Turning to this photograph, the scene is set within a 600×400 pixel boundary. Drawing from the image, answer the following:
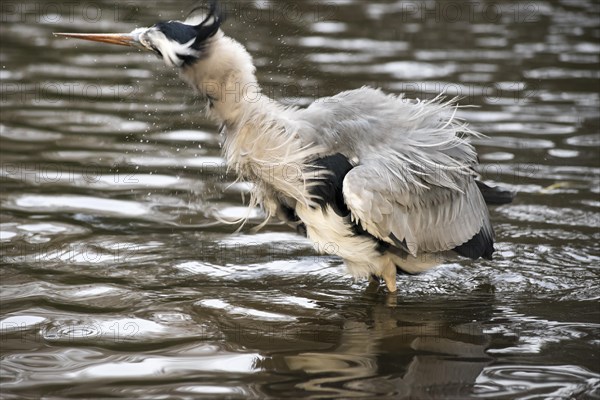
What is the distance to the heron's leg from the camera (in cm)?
804

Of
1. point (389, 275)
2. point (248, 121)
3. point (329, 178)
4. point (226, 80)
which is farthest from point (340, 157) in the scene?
point (389, 275)

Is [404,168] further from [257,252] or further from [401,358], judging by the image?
[257,252]

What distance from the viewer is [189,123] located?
12.2m

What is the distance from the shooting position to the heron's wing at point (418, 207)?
287 inches

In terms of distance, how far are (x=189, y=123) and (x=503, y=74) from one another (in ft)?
16.0

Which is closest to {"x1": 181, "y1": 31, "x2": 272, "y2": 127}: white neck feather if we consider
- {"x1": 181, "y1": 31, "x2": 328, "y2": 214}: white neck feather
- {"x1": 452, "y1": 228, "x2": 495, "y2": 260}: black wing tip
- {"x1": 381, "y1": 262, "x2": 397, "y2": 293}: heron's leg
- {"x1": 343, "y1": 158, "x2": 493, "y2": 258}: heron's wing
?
{"x1": 181, "y1": 31, "x2": 328, "y2": 214}: white neck feather

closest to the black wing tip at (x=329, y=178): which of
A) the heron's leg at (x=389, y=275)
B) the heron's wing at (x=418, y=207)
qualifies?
the heron's wing at (x=418, y=207)

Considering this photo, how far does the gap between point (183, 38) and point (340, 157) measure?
57.7 inches

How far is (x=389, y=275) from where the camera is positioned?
8055 millimetres

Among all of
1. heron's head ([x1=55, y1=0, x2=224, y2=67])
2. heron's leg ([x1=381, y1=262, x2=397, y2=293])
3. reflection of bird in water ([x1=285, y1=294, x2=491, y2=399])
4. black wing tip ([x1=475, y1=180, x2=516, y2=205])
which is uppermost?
heron's head ([x1=55, y1=0, x2=224, y2=67])

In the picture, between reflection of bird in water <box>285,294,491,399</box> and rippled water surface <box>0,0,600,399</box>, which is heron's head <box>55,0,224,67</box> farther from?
reflection of bird in water <box>285,294,491,399</box>

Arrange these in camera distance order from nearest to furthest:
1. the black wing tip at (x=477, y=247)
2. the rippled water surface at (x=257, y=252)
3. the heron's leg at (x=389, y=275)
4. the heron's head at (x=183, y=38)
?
the rippled water surface at (x=257, y=252), the heron's head at (x=183, y=38), the heron's leg at (x=389, y=275), the black wing tip at (x=477, y=247)

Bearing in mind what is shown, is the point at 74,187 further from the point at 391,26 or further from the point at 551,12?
the point at 551,12

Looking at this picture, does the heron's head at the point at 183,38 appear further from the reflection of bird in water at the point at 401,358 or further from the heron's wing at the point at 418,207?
the reflection of bird in water at the point at 401,358
